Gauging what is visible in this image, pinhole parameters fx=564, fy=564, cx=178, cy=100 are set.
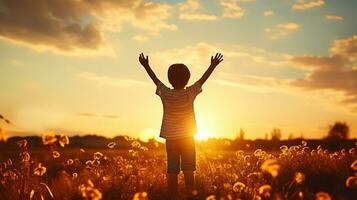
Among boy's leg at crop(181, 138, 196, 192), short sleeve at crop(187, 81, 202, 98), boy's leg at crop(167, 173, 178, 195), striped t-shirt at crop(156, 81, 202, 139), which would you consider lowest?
boy's leg at crop(167, 173, 178, 195)

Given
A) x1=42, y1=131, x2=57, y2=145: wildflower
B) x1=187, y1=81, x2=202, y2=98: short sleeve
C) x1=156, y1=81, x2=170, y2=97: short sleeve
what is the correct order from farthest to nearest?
x1=156, y1=81, x2=170, y2=97: short sleeve
x1=187, y1=81, x2=202, y2=98: short sleeve
x1=42, y1=131, x2=57, y2=145: wildflower

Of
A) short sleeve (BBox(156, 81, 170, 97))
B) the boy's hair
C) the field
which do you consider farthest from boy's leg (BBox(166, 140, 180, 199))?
the boy's hair

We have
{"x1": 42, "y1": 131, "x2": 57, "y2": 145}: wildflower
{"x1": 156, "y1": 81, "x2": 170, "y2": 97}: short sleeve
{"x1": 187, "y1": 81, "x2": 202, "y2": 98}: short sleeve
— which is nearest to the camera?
{"x1": 42, "y1": 131, "x2": 57, "y2": 145}: wildflower

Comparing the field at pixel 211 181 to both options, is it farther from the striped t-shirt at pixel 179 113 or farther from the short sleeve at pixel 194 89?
the short sleeve at pixel 194 89

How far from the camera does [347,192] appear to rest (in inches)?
365

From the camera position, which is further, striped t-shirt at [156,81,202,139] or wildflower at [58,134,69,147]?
striped t-shirt at [156,81,202,139]

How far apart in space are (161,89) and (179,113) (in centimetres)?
56

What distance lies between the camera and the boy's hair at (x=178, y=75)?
368 inches

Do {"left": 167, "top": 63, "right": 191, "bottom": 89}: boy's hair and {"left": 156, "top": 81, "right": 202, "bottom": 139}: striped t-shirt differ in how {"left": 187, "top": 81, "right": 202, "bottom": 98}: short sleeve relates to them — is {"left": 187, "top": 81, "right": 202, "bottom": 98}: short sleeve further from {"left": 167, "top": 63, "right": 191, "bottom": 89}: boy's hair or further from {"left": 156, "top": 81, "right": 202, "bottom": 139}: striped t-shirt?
{"left": 167, "top": 63, "right": 191, "bottom": 89}: boy's hair

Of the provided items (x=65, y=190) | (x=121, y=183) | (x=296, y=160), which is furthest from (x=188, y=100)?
(x=296, y=160)

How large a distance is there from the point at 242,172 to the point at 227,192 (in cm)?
195

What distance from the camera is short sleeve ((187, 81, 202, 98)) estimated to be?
31.2 ft

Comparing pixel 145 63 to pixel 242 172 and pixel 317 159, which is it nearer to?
pixel 242 172

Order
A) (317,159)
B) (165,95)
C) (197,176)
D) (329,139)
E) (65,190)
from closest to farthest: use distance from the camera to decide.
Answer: (65,190)
(165,95)
(197,176)
(317,159)
(329,139)
